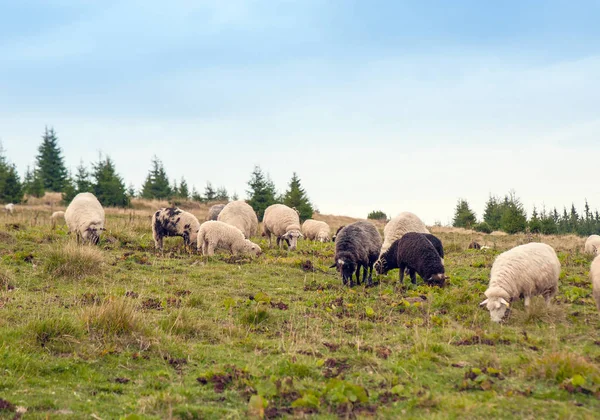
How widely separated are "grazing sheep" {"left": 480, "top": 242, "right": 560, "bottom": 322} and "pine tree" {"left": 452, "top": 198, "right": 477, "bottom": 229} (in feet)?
108

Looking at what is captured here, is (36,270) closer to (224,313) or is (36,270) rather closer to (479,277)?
(224,313)

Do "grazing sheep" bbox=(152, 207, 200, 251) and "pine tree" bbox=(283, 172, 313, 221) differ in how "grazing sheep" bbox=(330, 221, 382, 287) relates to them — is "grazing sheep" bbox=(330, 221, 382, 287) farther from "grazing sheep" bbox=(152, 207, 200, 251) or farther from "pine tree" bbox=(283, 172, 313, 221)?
"pine tree" bbox=(283, 172, 313, 221)

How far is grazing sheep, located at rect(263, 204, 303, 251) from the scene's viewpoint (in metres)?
19.5

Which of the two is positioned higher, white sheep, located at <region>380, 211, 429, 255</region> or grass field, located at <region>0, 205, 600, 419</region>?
white sheep, located at <region>380, 211, 429, 255</region>

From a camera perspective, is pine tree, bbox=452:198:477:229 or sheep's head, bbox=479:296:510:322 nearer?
sheep's head, bbox=479:296:510:322

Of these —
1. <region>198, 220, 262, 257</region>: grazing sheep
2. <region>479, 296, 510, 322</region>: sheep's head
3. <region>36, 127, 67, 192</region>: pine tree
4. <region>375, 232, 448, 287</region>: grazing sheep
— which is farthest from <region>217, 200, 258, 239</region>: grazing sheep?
<region>36, 127, 67, 192</region>: pine tree

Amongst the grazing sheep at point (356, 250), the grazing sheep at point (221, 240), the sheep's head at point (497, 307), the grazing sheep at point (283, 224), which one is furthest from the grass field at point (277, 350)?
the grazing sheep at point (283, 224)

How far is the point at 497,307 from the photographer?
8.94 m

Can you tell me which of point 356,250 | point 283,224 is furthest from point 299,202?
point 356,250

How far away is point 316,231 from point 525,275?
16.8 m

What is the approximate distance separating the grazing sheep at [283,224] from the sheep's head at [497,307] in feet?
35.1

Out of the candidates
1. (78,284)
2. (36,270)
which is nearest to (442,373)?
(78,284)

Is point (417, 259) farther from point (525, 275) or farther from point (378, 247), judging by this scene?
point (525, 275)

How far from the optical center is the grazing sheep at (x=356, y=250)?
12.4 metres
